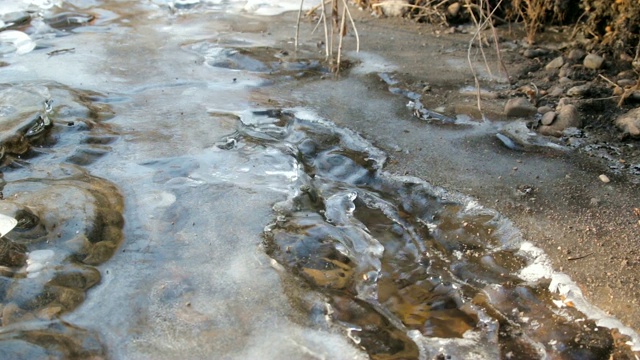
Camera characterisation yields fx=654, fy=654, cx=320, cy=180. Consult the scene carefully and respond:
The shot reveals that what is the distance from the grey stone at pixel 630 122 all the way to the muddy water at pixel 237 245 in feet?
3.38

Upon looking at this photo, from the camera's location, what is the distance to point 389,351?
2.23 meters

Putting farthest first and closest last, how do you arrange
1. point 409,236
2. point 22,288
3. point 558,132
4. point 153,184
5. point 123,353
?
point 558,132, point 153,184, point 409,236, point 22,288, point 123,353

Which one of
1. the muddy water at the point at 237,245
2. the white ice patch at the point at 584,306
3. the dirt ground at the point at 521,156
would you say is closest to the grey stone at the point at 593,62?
the dirt ground at the point at 521,156

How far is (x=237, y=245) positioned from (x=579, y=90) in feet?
7.31

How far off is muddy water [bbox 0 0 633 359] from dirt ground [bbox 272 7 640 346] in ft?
0.40

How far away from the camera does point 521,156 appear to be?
332cm

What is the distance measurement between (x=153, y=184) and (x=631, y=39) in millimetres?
3117

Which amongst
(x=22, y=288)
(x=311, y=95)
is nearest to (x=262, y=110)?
(x=311, y=95)

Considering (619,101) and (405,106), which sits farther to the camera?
(405,106)

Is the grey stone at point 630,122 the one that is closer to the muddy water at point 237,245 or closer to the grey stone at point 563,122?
the grey stone at point 563,122

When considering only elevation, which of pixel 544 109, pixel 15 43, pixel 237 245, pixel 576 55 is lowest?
pixel 237 245

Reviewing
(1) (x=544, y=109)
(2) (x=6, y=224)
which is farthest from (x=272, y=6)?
(2) (x=6, y=224)

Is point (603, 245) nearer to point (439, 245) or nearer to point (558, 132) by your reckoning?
point (439, 245)

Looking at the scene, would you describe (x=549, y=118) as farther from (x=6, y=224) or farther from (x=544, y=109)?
(x=6, y=224)
